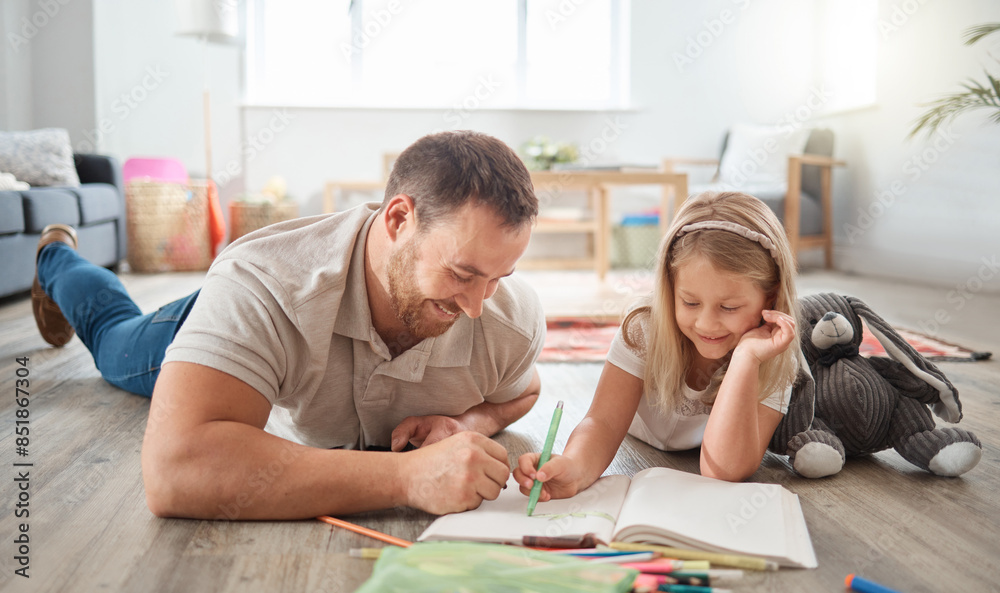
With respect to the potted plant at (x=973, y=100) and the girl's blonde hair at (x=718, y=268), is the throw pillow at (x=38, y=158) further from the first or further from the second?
the potted plant at (x=973, y=100)

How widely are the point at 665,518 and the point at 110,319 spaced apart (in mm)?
1372

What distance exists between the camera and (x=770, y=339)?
1.08 m

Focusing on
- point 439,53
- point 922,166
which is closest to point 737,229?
point 922,166

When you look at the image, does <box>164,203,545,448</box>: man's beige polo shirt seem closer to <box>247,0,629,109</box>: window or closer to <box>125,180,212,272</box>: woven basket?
<box>125,180,212,272</box>: woven basket

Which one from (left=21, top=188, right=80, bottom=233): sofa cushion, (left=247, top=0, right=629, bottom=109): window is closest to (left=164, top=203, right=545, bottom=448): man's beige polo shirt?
(left=21, top=188, right=80, bottom=233): sofa cushion

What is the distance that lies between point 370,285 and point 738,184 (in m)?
4.10

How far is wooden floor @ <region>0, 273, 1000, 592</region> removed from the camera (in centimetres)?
86

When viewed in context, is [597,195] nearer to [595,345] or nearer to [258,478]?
[595,345]

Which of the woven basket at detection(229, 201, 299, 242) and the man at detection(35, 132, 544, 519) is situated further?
the woven basket at detection(229, 201, 299, 242)

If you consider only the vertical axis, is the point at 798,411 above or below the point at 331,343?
below

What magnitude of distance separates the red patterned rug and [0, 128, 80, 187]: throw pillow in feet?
9.15

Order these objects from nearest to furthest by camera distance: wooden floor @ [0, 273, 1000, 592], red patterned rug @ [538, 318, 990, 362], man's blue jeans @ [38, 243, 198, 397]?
wooden floor @ [0, 273, 1000, 592] → man's blue jeans @ [38, 243, 198, 397] → red patterned rug @ [538, 318, 990, 362]

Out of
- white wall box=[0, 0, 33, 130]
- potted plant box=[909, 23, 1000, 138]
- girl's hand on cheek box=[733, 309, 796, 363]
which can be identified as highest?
white wall box=[0, 0, 33, 130]

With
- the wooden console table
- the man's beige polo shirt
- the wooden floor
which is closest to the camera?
the wooden floor
